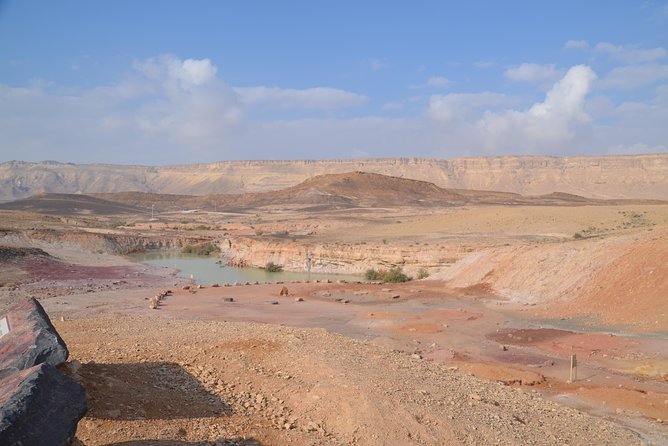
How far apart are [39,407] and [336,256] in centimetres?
3563

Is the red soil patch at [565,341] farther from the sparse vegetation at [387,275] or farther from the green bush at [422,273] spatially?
the green bush at [422,273]

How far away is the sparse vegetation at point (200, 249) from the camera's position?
52.6 m

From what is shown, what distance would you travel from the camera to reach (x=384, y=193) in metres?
116

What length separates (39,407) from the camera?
4770 millimetres

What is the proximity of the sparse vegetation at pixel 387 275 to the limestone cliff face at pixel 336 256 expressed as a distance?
917mm

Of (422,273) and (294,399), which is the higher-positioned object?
(294,399)

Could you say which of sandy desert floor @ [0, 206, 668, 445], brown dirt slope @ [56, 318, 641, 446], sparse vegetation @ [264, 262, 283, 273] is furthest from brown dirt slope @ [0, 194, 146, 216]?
brown dirt slope @ [56, 318, 641, 446]

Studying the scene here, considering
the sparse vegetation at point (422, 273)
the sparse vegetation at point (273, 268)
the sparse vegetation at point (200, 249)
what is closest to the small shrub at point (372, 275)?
the sparse vegetation at point (422, 273)

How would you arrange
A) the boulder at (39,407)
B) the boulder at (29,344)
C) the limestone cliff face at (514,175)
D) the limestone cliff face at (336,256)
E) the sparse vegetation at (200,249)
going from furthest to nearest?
the limestone cliff face at (514,175) → the sparse vegetation at (200,249) → the limestone cliff face at (336,256) → the boulder at (29,344) → the boulder at (39,407)

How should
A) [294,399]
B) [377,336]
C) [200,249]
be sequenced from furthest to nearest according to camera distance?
[200,249] < [377,336] < [294,399]

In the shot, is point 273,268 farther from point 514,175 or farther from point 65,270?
point 514,175

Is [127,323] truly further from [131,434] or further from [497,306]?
[497,306]

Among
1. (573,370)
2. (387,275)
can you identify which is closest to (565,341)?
(573,370)

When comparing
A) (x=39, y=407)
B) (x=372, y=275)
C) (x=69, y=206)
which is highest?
(x=39, y=407)
